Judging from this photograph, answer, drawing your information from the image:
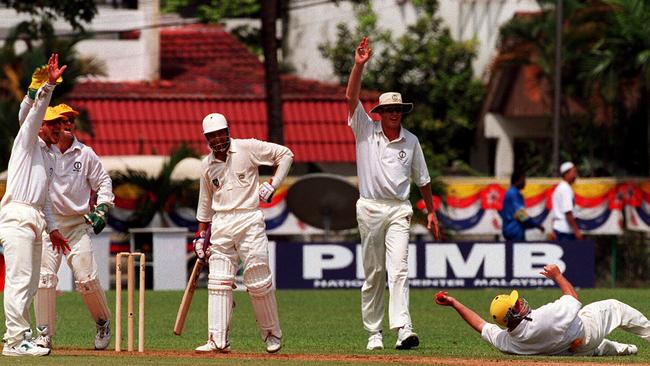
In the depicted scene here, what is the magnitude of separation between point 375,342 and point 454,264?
10.2m

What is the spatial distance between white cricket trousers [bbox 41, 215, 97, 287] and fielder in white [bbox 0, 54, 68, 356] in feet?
2.68

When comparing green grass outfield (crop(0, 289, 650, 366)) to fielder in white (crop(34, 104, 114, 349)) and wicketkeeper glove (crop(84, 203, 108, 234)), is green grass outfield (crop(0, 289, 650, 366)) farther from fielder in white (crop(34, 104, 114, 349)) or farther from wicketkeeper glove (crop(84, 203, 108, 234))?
wicketkeeper glove (crop(84, 203, 108, 234))

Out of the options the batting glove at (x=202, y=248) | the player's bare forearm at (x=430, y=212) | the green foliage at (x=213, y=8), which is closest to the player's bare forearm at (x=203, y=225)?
the batting glove at (x=202, y=248)

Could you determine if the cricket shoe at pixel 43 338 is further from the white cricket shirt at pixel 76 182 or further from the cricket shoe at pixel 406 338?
the cricket shoe at pixel 406 338

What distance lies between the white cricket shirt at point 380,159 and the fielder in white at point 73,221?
2.17 m

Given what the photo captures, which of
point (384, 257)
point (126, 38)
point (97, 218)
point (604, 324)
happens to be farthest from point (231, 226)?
point (126, 38)

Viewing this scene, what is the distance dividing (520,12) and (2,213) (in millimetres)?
32891

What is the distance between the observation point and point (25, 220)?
539 inches

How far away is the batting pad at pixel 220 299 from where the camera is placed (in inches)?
559

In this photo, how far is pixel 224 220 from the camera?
560 inches

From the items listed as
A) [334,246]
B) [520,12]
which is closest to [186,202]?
[334,246]

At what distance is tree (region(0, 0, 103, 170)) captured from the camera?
29484mm

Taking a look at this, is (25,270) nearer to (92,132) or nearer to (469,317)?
(469,317)

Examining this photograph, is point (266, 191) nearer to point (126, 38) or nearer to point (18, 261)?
point (18, 261)
